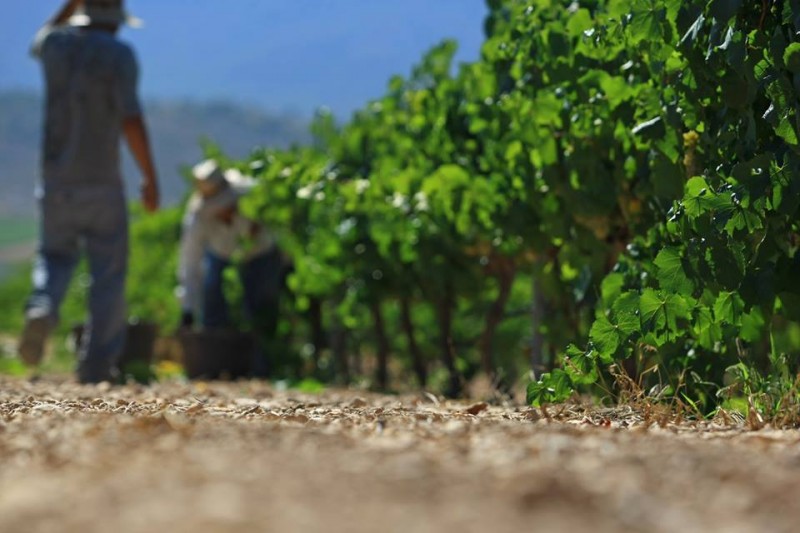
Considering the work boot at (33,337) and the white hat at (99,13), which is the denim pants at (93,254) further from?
the white hat at (99,13)

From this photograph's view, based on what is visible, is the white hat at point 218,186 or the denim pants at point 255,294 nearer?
the white hat at point 218,186

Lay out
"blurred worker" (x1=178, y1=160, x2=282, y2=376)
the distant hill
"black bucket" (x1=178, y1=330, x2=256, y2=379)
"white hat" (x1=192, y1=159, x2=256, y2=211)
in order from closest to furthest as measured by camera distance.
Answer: "black bucket" (x1=178, y1=330, x2=256, y2=379)
"white hat" (x1=192, y1=159, x2=256, y2=211)
"blurred worker" (x1=178, y1=160, x2=282, y2=376)
the distant hill

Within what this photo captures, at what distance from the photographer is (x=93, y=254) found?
653 centimetres

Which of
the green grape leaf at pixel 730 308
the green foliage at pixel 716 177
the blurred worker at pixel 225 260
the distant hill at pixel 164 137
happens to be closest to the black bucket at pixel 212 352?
the blurred worker at pixel 225 260

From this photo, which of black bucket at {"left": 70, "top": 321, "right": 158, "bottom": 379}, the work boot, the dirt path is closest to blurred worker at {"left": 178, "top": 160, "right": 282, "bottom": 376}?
black bucket at {"left": 70, "top": 321, "right": 158, "bottom": 379}

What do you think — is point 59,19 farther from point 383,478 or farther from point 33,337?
point 383,478

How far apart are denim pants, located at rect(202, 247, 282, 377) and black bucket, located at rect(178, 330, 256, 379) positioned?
0.32 meters

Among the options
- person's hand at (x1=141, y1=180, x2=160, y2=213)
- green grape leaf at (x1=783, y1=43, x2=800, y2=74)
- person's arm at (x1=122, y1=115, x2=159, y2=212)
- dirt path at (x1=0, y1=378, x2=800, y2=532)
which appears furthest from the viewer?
person's hand at (x1=141, y1=180, x2=160, y2=213)

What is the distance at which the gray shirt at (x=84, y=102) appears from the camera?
6402 millimetres

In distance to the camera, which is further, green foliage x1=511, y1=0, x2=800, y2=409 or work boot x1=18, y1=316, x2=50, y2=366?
work boot x1=18, y1=316, x2=50, y2=366

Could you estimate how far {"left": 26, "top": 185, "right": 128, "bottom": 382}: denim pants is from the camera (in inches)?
254

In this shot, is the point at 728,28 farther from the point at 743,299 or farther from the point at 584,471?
the point at 584,471

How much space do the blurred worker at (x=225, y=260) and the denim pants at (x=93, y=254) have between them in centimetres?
240

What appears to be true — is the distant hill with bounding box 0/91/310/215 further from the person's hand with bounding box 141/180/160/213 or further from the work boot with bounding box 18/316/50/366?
the work boot with bounding box 18/316/50/366
